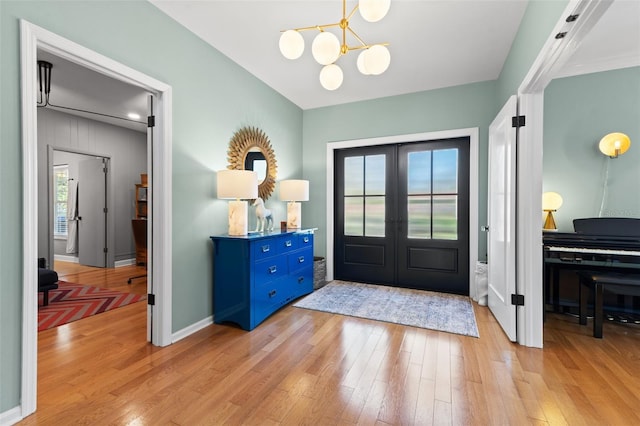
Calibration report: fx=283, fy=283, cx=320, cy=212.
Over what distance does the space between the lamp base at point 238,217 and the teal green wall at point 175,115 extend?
0.64 ft

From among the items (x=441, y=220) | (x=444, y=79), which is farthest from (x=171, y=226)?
(x=444, y=79)

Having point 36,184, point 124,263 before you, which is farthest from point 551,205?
point 124,263

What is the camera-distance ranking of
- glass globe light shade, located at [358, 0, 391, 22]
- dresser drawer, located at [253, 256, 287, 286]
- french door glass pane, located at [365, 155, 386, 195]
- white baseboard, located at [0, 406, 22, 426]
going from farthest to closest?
french door glass pane, located at [365, 155, 386, 195], dresser drawer, located at [253, 256, 287, 286], glass globe light shade, located at [358, 0, 391, 22], white baseboard, located at [0, 406, 22, 426]

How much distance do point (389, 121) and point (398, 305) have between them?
249 centimetres

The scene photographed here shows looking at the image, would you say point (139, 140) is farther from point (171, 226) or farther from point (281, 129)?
point (171, 226)

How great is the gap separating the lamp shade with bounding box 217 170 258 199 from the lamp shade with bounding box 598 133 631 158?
3647 mm

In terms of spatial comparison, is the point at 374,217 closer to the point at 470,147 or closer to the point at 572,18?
the point at 470,147

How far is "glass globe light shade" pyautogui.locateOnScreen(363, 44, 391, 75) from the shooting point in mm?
1871

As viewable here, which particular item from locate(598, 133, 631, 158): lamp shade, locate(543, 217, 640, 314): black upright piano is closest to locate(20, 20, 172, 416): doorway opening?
locate(543, 217, 640, 314): black upright piano

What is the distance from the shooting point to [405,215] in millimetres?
3980

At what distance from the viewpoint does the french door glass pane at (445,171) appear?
375 cm

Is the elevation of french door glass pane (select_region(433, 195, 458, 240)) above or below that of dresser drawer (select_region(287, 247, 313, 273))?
above

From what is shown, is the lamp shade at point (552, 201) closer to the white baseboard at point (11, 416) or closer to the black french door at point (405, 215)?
the black french door at point (405, 215)

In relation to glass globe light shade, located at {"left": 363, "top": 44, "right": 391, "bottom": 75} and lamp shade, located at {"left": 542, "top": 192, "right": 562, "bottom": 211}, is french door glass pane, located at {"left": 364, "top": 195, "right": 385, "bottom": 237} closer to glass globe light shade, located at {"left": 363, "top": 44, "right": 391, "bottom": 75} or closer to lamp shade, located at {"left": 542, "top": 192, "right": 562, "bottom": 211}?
lamp shade, located at {"left": 542, "top": 192, "right": 562, "bottom": 211}
